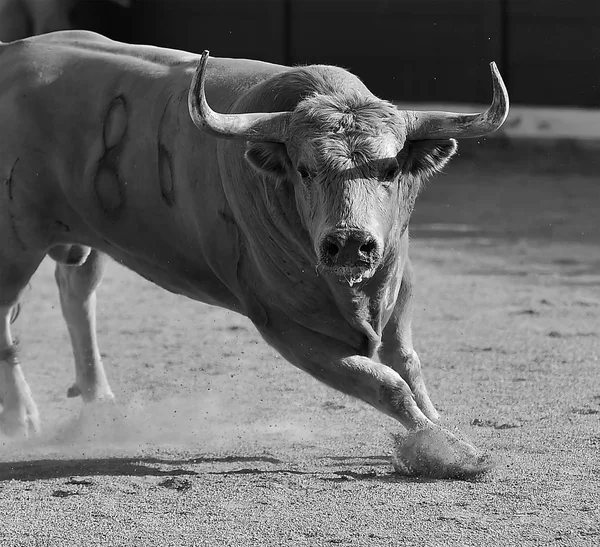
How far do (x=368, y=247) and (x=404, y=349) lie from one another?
2.87 ft

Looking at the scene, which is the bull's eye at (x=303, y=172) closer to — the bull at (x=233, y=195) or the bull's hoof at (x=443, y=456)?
the bull at (x=233, y=195)

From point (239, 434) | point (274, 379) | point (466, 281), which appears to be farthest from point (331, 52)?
point (239, 434)

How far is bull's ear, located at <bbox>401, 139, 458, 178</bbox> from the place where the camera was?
4.39 meters

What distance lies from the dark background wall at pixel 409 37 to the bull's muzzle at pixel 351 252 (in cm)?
954

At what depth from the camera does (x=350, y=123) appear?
165 inches

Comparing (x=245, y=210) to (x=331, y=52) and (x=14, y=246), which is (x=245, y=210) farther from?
(x=331, y=52)

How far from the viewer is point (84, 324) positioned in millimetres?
5863

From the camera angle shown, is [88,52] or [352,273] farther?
[88,52]

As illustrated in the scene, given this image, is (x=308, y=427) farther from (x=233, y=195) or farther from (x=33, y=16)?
(x=33, y=16)

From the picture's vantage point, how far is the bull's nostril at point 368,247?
12.9 ft

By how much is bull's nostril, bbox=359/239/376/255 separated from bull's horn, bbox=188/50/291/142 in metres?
0.58

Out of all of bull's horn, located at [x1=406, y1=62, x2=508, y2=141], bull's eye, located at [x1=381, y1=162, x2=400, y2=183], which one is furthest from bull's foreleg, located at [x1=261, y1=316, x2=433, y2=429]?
bull's horn, located at [x1=406, y1=62, x2=508, y2=141]

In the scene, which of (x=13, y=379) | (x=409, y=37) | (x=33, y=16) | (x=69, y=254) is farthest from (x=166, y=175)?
(x=33, y=16)

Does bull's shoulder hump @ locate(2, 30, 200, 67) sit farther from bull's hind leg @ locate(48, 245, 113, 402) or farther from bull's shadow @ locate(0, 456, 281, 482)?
bull's shadow @ locate(0, 456, 281, 482)
